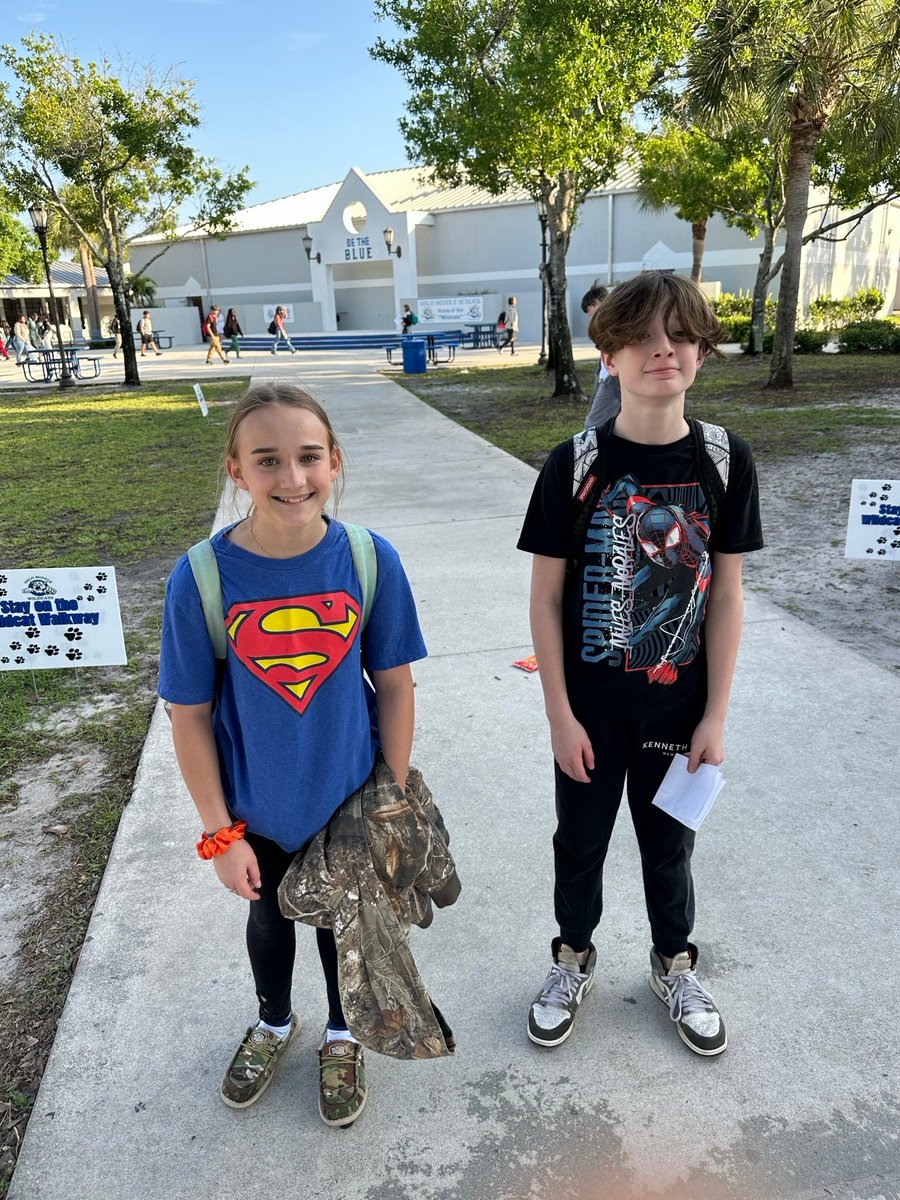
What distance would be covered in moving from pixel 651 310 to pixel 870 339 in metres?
22.1

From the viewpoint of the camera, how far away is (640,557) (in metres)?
1.86

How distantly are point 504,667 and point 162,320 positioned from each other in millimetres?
44334

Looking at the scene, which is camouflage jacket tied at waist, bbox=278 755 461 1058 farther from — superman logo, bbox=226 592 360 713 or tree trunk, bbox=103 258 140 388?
tree trunk, bbox=103 258 140 388

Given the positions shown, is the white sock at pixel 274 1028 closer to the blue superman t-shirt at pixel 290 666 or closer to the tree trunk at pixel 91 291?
the blue superman t-shirt at pixel 290 666

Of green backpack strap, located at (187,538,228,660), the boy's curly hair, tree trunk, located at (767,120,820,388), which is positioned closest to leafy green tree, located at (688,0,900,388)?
tree trunk, located at (767,120,820,388)

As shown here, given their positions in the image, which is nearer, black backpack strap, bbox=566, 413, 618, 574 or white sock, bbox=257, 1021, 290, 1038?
black backpack strap, bbox=566, 413, 618, 574

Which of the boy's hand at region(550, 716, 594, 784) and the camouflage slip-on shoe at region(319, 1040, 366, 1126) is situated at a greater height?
the boy's hand at region(550, 716, 594, 784)

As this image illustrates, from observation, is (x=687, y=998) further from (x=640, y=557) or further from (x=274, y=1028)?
(x=640, y=557)

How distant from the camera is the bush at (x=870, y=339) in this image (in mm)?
20422

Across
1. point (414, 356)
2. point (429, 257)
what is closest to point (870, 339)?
point (414, 356)

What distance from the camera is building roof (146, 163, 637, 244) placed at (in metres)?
37.4

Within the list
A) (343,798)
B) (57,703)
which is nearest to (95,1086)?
(343,798)

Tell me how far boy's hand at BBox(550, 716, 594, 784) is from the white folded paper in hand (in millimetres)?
179

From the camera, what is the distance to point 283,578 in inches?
65.5
